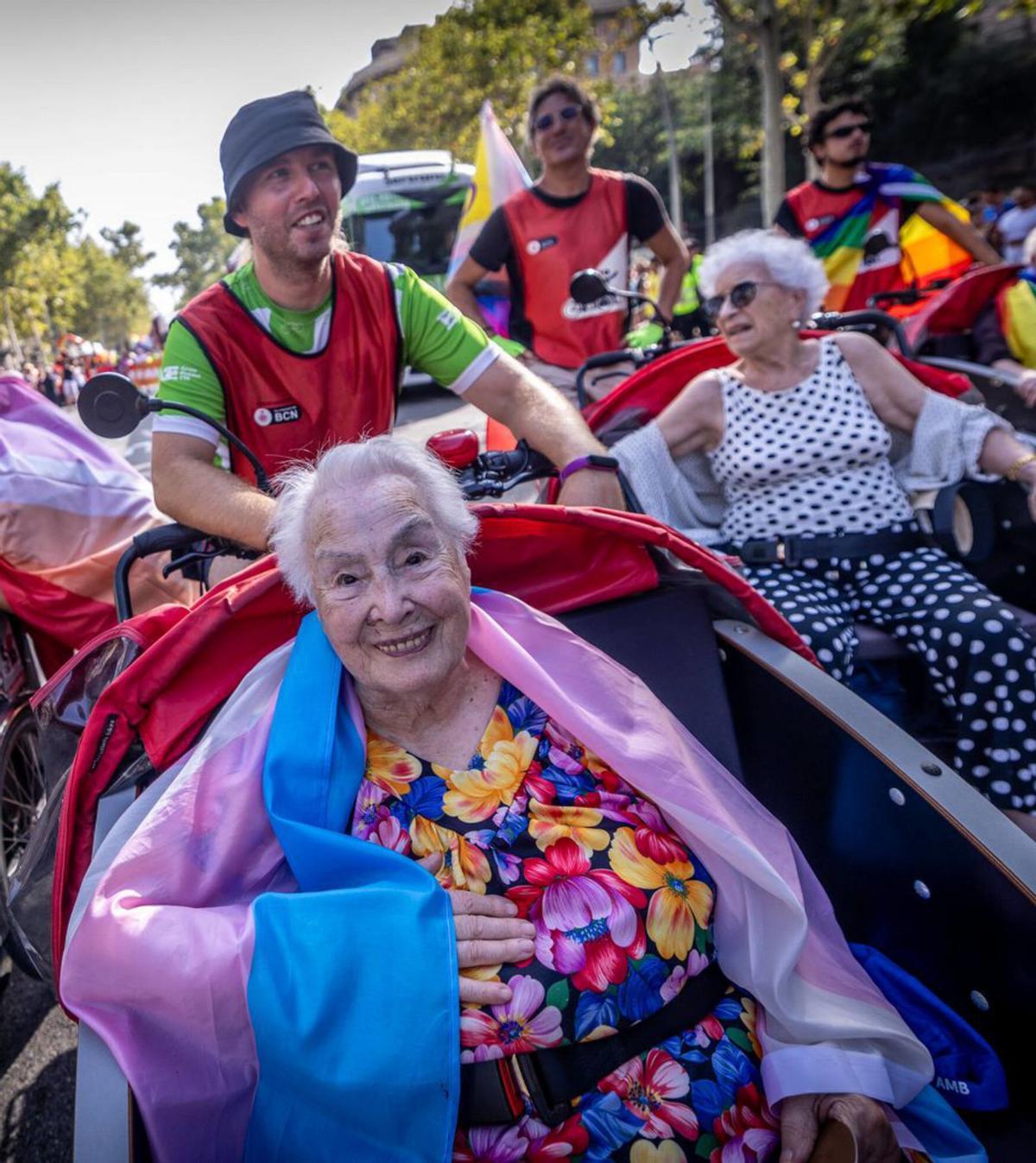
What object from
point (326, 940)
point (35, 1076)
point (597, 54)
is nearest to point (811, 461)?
point (326, 940)

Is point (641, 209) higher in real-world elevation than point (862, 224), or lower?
higher

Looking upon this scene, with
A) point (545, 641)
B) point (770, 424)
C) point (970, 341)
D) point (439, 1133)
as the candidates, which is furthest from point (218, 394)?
point (970, 341)

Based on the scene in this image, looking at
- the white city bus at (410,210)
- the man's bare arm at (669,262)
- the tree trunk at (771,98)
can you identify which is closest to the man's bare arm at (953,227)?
the man's bare arm at (669,262)

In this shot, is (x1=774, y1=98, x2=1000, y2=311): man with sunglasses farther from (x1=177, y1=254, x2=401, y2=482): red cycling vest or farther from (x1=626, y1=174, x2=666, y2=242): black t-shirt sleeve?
(x1=177, y1=254, x2=401, y2=482): red cycling vest

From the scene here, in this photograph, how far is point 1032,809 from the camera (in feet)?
8.04

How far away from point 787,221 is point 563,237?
4.28 feet

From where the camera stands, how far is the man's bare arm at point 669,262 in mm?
4805

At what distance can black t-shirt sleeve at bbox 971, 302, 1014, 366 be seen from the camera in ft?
14.5

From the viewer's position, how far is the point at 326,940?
146 cm

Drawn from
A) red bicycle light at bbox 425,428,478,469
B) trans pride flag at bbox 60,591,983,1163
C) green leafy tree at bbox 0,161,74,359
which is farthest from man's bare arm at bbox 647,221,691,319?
green leafy tree at bbox 0,161,74,359

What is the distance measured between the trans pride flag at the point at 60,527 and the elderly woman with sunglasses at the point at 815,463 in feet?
5.88

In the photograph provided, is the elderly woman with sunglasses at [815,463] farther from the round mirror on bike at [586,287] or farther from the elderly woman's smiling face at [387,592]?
the elderly woman's smiling face at [387,592]

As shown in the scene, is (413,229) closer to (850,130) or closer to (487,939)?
(850,130)

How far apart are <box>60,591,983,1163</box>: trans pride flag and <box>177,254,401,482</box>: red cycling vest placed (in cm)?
112
